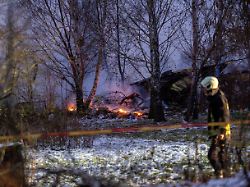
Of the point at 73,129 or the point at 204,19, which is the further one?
the point at 204,19

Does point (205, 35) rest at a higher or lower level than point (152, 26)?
lower

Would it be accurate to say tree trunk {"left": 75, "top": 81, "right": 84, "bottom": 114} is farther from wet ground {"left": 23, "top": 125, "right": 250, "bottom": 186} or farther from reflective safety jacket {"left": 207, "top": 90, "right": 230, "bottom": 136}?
reflective safety jacket {"left": 207, "top": 90, "right": 230, "bottom": 136}

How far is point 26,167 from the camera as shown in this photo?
7410 millimetres

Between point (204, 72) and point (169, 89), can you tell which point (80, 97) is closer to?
point (169, 89)

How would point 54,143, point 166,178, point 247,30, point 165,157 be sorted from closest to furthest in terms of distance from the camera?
1. point 166,178
2. point 165,157
3. point 54,143
4. point 247,30

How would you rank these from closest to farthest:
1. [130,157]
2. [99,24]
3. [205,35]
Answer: [130,157] < [205,35] < [99,24]

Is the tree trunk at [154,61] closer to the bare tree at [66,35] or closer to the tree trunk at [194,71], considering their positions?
the tree trunk at [194,71]

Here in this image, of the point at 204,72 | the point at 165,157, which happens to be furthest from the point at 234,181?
the point at 204,72

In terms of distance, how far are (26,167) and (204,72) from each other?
830 inches

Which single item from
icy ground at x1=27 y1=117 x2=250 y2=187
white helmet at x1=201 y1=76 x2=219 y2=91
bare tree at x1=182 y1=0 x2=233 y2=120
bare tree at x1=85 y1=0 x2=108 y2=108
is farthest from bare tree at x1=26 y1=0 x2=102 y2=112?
white helmet at x1=201 y1=76 x2=219 y2=91

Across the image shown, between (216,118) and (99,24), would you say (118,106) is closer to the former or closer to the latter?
(99,24)

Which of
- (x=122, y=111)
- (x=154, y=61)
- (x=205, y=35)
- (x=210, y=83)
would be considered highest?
(x=205, y=35)

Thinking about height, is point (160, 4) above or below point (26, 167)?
above

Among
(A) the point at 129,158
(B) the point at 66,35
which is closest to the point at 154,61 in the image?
(B) the point at 66,35
